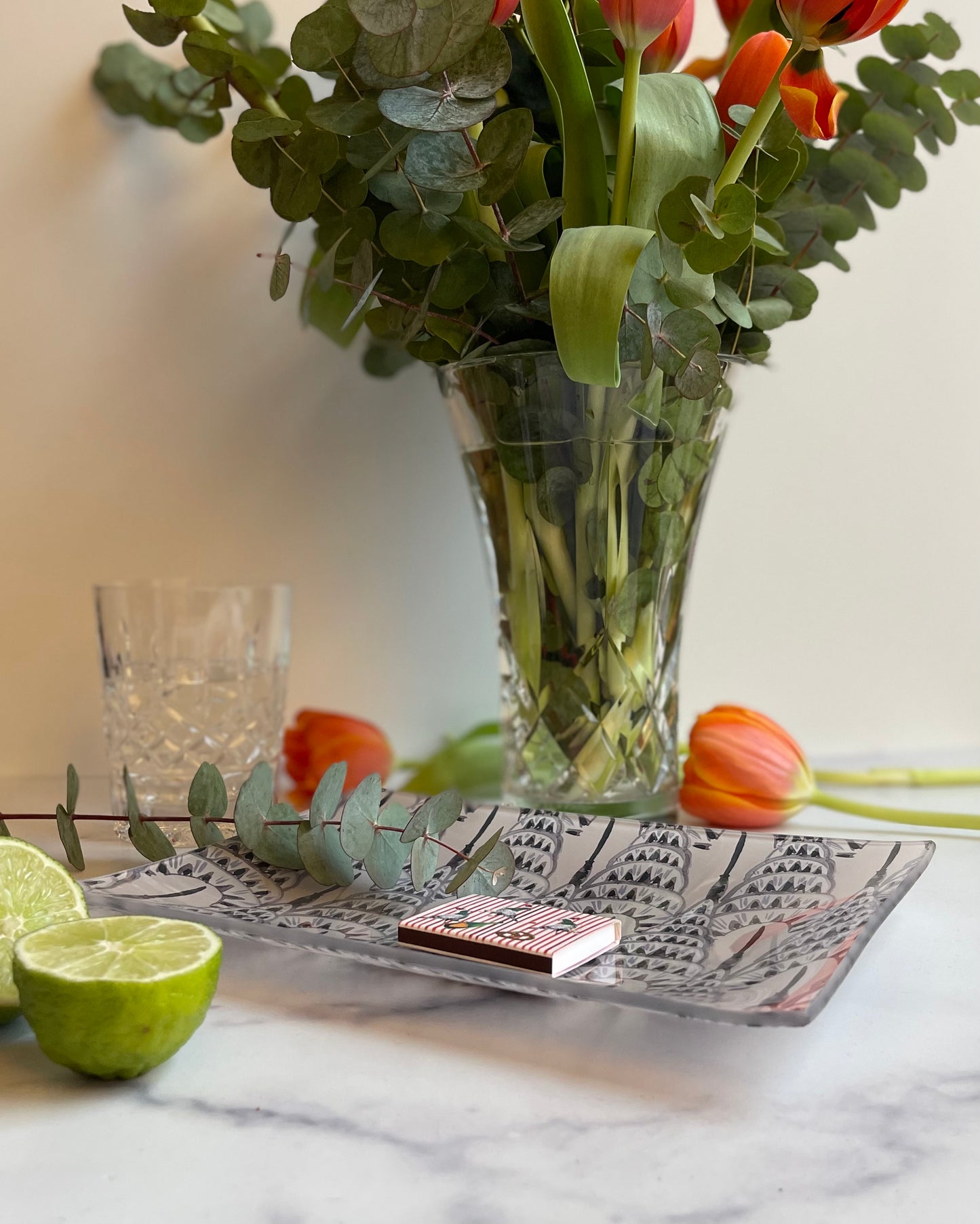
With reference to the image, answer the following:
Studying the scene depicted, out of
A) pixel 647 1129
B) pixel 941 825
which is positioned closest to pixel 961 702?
pixel 941 825

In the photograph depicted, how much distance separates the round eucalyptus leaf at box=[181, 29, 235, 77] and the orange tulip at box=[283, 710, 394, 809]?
0.41 meters

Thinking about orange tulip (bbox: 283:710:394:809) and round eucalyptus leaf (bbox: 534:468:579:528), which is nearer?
round eucalyptus leaf (bbox: 534:468:579:528)

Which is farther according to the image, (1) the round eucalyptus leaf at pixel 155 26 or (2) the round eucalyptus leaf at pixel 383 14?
(1) the round eucalyptus leaf at pixel 155 26

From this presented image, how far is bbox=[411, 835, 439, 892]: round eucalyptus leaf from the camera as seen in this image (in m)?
0.52

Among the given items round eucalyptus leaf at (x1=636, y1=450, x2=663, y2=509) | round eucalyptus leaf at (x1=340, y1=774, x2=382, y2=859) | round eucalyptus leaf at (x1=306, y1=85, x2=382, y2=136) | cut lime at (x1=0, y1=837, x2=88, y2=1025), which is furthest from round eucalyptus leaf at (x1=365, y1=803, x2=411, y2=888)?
round eucalyptus leaf at (x1=306, y1=85, x2=382, y2=136)

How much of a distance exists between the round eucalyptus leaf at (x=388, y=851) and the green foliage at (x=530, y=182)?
0.68ft

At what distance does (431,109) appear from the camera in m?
0.54

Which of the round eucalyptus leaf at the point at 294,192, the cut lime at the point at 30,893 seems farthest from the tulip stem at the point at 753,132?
the cut lime at the point at 30,893

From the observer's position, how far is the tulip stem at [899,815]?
0.69 meters

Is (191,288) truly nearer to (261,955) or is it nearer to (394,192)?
(394,192)

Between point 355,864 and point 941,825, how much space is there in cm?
37

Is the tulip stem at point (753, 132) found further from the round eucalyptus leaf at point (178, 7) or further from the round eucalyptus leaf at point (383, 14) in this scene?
the round eucalyptus leaf at point (178, 7)

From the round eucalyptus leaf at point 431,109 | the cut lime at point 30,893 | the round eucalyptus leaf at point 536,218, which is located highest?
the round eucalyptus leaf at point 431,109

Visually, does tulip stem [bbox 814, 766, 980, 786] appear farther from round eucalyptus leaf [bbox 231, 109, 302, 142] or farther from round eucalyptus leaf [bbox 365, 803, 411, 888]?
round eucalyptus leaf [bbox 231, 109, 302, 142]
